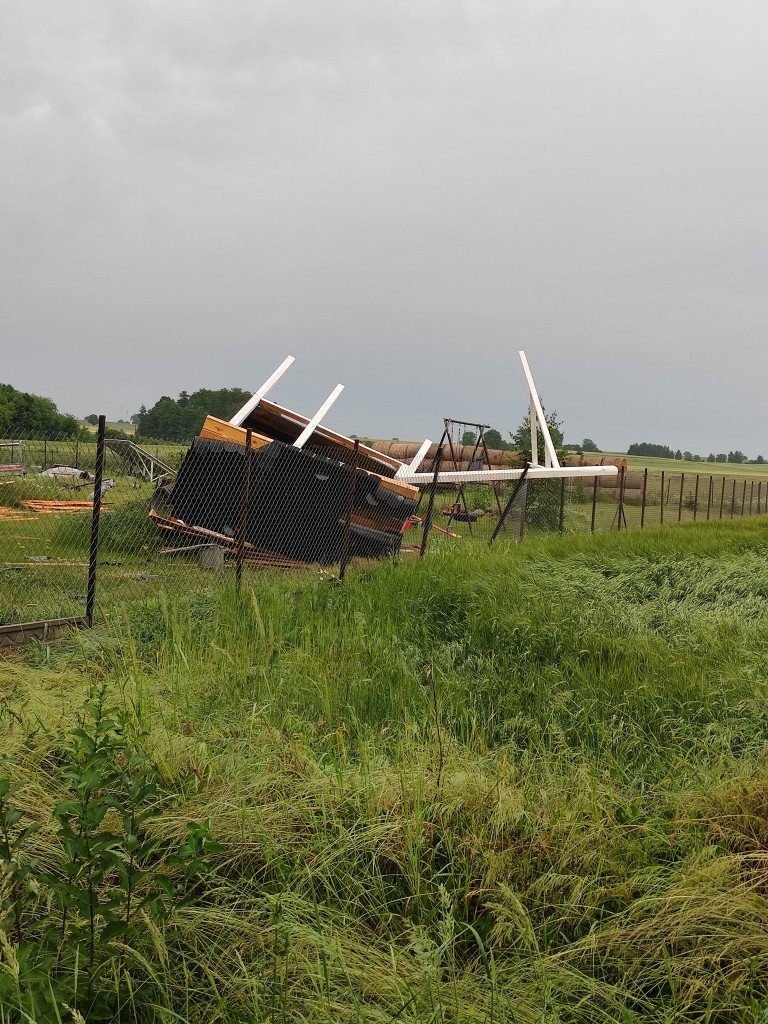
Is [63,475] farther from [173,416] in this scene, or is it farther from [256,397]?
[173,416]

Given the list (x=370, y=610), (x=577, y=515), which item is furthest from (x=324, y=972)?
(x=577, y=515)

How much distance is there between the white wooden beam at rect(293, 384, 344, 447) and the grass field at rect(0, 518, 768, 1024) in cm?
664

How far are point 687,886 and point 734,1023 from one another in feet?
1.57

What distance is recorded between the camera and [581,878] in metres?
2.52

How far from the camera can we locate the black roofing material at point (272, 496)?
10508 mm

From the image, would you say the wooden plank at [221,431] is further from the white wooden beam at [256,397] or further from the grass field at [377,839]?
the grass field at [377,839]

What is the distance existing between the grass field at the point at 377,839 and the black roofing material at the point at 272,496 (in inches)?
203

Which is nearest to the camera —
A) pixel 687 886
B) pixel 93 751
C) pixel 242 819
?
pixel 93 751

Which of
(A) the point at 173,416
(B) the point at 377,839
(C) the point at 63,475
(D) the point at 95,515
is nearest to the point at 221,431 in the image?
(C) the point at 63,475

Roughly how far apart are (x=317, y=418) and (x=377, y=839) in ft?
33.5

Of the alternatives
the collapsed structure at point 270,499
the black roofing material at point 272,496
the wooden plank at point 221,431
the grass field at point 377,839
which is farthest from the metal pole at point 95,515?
the wooden plank at point 221,431

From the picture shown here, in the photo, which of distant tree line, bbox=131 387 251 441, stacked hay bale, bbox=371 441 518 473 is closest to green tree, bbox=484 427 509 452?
stacked hay bale, bbox=371 441 518 473

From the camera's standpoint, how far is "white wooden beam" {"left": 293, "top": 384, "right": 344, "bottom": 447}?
11812 millimetres

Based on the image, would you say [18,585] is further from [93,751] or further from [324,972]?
[324,972]
